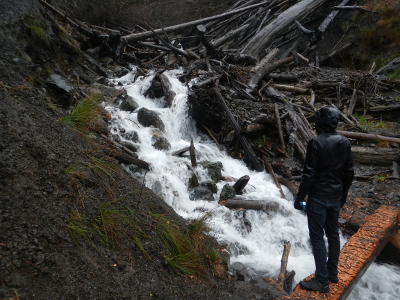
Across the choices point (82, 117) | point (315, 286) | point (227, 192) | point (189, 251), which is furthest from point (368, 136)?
point (82, 117)

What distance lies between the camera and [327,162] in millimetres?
3002

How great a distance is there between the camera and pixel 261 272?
4156mm

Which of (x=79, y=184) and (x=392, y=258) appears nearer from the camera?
(x=79, y=184)

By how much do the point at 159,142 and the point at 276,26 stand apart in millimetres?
8009

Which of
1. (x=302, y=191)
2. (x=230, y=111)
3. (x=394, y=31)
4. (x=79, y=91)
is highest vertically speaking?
(x=394, y=31)

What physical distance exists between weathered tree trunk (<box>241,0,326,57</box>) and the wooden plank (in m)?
8.10

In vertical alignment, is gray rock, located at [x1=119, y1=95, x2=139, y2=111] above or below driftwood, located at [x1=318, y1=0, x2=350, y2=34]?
below

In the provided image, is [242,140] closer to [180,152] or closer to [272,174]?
[272,174]

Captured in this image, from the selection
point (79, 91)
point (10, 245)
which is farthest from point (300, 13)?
point (10, 245)

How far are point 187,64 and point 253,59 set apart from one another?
247 centimetres

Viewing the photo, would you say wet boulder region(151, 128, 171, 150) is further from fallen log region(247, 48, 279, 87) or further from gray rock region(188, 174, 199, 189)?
fallen log region(247, 48, 279, 87)

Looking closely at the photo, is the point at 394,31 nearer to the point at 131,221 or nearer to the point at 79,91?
the point at 79,91

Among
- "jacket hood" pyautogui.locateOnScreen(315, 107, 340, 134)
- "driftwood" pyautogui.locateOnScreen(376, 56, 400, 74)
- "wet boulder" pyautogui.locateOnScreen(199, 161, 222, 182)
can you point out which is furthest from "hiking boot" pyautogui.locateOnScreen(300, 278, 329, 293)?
"driftwood" pyautogui.locateOnScreen(376, 56, 400, 74)

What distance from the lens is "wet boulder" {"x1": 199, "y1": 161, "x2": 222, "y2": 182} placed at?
633 centimetres
